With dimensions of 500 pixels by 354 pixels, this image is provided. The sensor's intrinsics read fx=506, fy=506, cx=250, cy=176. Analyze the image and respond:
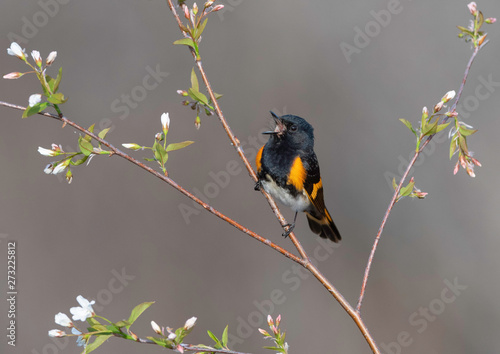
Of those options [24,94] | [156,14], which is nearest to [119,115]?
[24,94]

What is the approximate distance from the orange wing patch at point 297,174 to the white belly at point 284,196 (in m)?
0.08

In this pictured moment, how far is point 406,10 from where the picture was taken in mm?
6105

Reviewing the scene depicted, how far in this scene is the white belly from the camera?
354cm

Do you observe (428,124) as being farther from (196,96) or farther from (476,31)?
(196,96)

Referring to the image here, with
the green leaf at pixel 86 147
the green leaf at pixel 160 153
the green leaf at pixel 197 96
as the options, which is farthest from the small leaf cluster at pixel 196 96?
the green leaf at pixel 86 147

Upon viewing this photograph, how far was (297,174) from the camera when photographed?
3525mm

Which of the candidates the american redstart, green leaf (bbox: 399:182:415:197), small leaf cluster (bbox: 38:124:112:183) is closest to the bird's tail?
the american redstart

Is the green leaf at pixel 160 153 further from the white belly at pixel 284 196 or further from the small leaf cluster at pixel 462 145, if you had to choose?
the white belly at pixel 284 196

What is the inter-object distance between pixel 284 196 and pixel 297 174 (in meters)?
0.18

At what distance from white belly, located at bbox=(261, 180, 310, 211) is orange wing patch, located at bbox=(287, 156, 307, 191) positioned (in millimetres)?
81

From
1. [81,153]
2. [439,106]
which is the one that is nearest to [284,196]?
[439,106]

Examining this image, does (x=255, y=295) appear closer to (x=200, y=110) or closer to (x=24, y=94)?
(x=24, y=94)

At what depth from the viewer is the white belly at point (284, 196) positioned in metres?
3.54

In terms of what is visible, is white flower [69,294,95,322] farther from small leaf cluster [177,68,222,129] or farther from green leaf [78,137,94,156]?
small leaf cluster [177,68,222,129]
